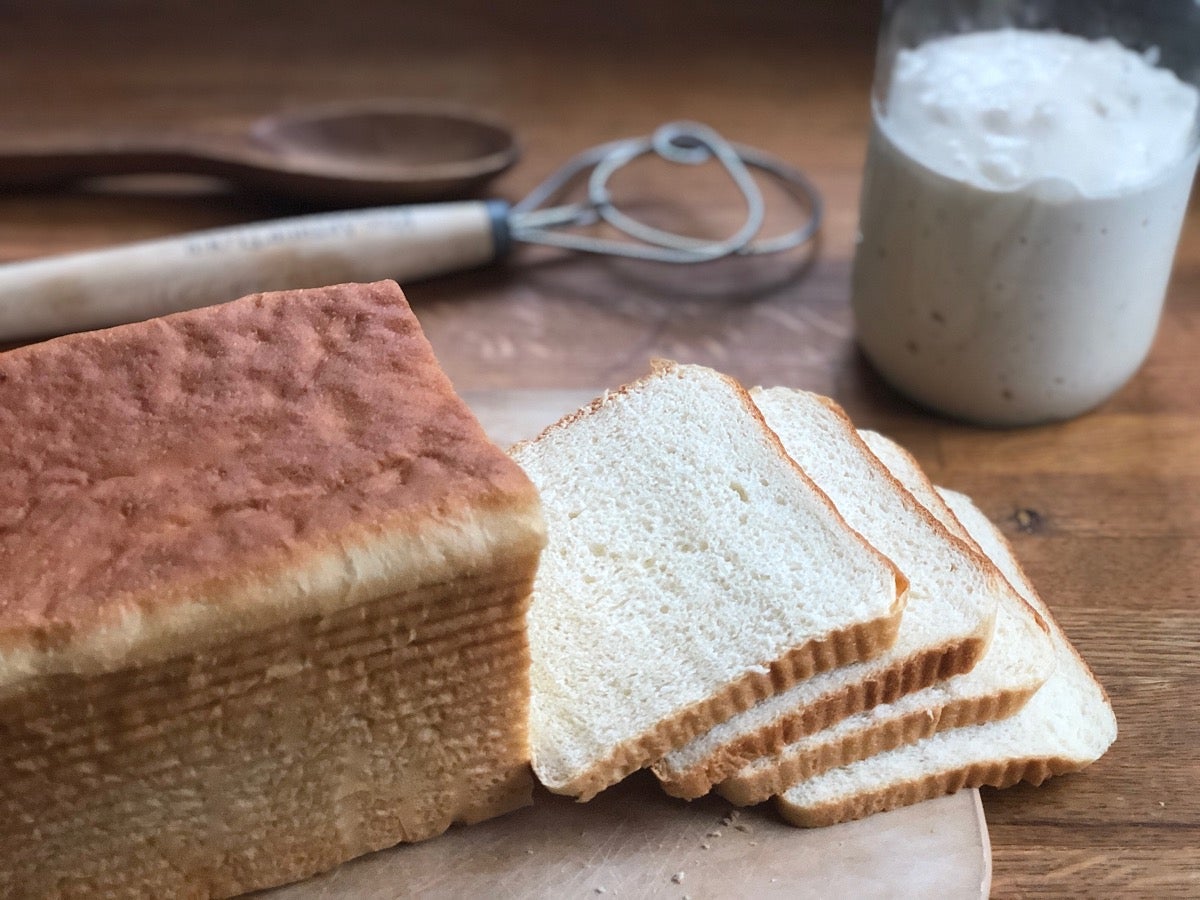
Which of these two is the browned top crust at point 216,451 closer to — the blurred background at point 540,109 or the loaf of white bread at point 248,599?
the loaf of white bread at point 248,599

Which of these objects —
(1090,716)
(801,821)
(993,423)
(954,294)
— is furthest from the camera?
(993,423)

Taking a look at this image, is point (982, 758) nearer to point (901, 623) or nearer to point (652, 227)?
point (901, 623)

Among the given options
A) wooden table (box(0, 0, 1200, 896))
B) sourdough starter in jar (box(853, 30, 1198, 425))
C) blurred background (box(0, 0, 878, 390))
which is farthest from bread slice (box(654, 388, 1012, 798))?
blurred background (box(0, 0, 878, 390))

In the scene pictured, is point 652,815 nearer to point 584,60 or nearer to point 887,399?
point 887,399

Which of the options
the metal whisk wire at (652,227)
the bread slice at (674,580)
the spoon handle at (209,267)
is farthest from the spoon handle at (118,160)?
the bread slice at (674,580)

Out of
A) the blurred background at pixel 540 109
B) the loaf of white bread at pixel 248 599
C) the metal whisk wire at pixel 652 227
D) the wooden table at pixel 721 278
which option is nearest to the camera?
the loaf of white bread at pixel 248 599

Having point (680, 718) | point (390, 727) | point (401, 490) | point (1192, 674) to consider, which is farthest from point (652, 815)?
point (1192, 674)
